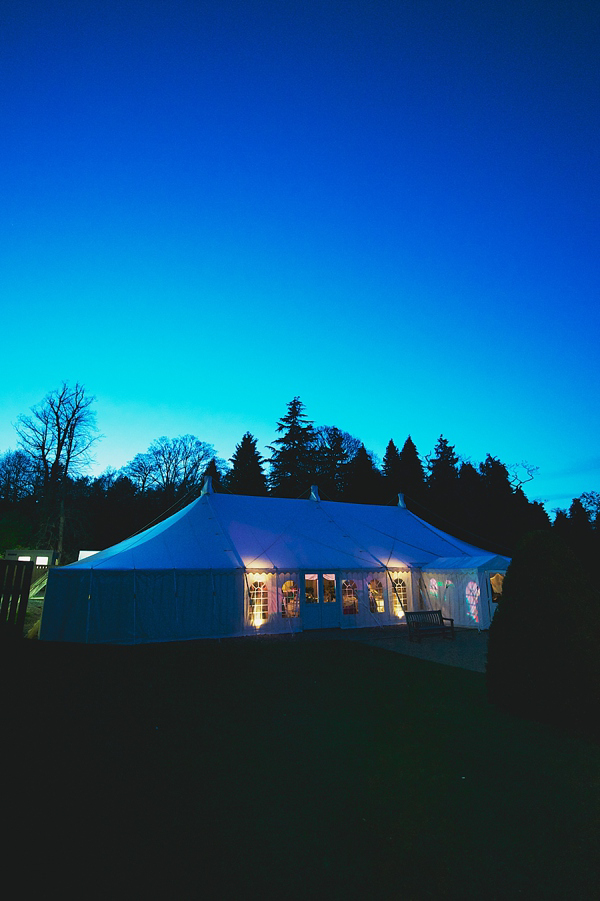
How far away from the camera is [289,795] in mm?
3678

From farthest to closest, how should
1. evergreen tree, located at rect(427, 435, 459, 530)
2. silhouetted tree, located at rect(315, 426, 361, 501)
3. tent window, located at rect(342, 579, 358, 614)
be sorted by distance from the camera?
silhouetted tree, located at rect(315, 426, 361, 501) → evergreen tree, located at rect(427, 435, 459, 530) → tent window, located at rect(342, 579, 358, 614)

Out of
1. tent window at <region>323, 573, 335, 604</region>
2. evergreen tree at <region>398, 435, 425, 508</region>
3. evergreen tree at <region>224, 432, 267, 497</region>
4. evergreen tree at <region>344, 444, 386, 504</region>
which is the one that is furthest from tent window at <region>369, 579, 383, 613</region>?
evergreen tree at <region>224, 432, 267, 497</region>

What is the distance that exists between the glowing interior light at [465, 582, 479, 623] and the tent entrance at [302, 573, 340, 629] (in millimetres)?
4426

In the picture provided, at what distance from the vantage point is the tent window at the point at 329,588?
599 inches

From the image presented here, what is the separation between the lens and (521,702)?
5.70 meters

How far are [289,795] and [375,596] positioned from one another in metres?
13.0

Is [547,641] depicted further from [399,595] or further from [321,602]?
[399,595]

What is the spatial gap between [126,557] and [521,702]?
33.6 feet

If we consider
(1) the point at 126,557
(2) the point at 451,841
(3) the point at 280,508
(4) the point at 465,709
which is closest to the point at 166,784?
(2) the point at 451,841

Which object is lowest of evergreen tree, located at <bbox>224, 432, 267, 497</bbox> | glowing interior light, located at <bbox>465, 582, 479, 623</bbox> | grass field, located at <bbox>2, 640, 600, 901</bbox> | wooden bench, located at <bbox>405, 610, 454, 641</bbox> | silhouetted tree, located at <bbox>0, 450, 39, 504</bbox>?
grass field, located at <bbox>2, 640, 600, 901</bbox>

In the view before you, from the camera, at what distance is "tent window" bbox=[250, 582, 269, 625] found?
13.9 metres

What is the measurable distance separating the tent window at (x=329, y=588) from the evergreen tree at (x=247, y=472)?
22.7 meters

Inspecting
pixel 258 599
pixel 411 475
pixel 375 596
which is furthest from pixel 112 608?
pixel 411 475

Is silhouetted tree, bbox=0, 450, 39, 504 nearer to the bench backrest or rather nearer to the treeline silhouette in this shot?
the treeline silhouette
